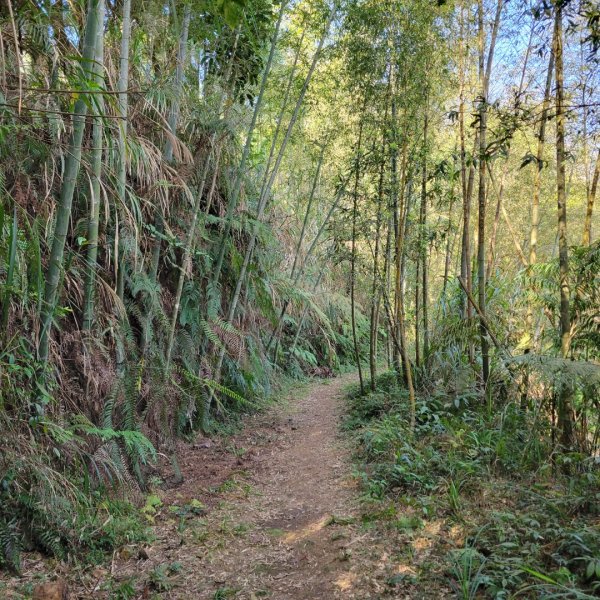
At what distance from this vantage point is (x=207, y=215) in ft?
18.8

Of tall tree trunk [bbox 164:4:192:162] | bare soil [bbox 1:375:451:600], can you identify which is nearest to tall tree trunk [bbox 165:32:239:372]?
tall tree trunk [bbox 164:4:192:162]

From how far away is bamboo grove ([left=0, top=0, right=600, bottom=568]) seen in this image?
9.83ft

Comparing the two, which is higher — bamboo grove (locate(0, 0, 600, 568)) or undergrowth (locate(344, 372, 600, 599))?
bamboo grove (locate(0, 0, 600, 568))

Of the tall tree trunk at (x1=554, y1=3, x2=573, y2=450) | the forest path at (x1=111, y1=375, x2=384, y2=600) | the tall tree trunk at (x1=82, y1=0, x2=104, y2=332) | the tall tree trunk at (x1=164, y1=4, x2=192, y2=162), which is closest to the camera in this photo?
the forest path at (x1=111, y1=375, x2=384, y2=600)

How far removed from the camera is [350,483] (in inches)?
178

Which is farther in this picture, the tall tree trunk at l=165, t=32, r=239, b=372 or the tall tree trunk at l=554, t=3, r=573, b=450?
the tall tree trunk at l=165, t=32, r=239, b=372

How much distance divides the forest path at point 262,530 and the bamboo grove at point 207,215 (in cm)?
50

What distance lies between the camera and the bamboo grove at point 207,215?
118 inches

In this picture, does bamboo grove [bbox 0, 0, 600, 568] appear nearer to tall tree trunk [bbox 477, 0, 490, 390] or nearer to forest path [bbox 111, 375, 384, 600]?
tall tree trunk [bbox 477, 0, 490, 390]

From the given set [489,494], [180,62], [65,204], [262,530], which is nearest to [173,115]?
[180,62]

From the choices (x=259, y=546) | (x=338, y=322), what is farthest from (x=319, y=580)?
(x=338, y=322)

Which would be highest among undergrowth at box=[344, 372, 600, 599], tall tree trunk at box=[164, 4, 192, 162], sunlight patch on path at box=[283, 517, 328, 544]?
tall tree trunk at box=[164, 4, 192, 162]

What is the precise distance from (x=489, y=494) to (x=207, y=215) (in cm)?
414

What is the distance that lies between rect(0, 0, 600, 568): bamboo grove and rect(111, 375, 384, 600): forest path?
0.50m
